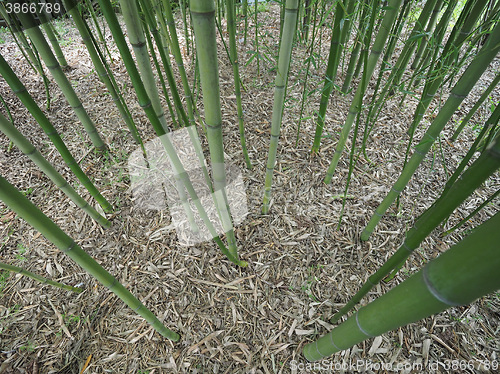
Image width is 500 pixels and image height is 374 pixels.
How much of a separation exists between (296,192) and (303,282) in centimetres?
48

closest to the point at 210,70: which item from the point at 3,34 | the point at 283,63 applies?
the point at 283,63

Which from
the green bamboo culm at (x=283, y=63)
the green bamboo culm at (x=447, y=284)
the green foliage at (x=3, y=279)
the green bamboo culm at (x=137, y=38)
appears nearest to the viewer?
the green bamboo culm at (x=447, y=284)

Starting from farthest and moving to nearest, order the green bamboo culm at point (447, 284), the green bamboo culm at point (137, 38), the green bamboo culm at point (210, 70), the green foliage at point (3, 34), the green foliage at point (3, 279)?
the green foliage at point (3, 34) < the green foliage at point (3, 279) < the green bamboo culm at point (137, 38) < the green bamboo culm at point (210, 70) < the green bamboo culm at point (447, 284)

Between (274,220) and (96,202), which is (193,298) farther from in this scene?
(96,202)

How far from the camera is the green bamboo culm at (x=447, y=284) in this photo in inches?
11.9

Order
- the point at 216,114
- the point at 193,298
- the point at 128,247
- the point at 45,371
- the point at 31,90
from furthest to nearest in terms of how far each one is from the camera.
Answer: the point at 31,90 < the point at 128,247 < the point at 193,298 < the point at 45,371 < the point at 216,114

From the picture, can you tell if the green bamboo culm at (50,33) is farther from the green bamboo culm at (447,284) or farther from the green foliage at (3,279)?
the green bamboo culm at (447,284)

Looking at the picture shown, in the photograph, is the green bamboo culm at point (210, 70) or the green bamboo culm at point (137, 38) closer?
the green bamboo culm at point (210, 70)

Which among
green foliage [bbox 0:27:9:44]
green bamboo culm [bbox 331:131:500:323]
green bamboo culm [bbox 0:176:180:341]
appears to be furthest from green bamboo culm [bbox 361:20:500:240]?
green foliage [bbox 0:27:9:44]

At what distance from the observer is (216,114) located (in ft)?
1.87

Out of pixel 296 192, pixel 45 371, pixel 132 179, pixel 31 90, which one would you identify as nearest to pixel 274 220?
pixel 296 192

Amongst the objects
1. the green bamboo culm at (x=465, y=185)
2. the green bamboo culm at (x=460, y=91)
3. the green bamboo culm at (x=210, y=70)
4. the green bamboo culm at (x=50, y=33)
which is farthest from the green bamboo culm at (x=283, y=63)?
the green bamboo culm at (x=50, y=33)

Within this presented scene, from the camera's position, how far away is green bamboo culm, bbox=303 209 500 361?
0.99ft

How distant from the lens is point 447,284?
1.12ft
